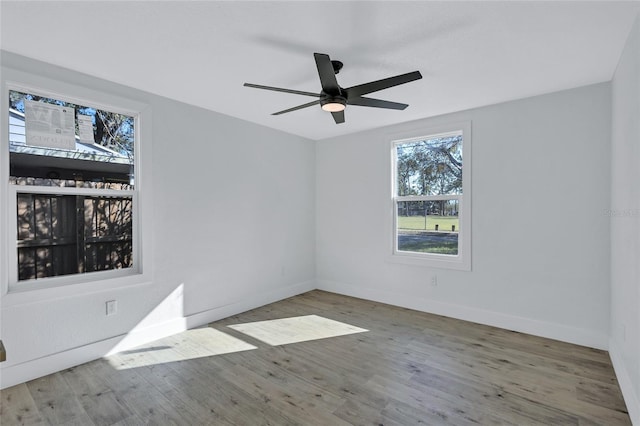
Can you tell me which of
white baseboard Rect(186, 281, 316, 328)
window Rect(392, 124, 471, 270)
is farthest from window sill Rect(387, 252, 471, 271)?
white baseboard Rect(186, 281, 316, 328)

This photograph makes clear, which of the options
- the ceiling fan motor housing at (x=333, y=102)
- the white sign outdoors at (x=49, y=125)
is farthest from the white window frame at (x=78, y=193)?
the ceiling fan motor housing at (x=333, y=102)

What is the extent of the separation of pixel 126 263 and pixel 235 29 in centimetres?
243

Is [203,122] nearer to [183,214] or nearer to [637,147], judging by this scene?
[183,214]

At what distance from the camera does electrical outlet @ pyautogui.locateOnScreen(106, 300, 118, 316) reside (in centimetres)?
287

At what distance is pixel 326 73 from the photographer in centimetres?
206

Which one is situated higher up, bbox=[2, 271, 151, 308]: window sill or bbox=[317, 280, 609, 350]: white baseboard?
bbox=[2, 271, 151, 308]: window sill

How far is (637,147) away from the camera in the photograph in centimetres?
193

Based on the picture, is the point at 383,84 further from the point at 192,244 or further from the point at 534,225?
the point at 192,244

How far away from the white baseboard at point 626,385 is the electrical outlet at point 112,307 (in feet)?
12.7

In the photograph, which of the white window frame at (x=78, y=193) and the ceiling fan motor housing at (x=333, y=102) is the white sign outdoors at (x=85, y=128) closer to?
the white window frame at (x=78, y=193)

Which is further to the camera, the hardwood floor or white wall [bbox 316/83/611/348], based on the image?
white wall [bbox 316/83/611/348]

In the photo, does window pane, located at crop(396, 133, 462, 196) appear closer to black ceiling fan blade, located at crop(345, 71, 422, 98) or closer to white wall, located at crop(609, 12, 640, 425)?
white wall, located at crop(609, 12, 640, 425)

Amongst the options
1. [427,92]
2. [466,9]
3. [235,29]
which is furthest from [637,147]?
[235,29]

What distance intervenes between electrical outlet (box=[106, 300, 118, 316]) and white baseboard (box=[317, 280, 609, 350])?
2.97m
